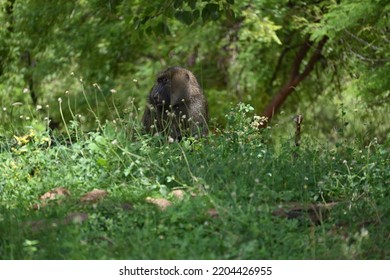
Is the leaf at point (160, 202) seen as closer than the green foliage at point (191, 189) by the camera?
No

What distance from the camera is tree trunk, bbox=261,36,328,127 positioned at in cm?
1995

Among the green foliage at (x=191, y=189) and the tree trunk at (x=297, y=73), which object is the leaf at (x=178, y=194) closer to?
the green foliage at (x=191, y=189)

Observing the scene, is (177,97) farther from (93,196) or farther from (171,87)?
(93,196)

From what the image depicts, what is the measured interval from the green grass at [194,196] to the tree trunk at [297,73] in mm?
11473

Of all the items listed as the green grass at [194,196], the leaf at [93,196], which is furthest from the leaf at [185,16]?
the leaf at [93,196]

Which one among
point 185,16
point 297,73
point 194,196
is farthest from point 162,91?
point 297,73

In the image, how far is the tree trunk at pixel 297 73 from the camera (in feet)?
65.5

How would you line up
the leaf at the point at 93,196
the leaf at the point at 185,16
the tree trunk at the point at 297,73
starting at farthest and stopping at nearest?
the tree trunk at the point at 297,73 → the leaf at the point at 185,16 → the leaf at the point at 93,196

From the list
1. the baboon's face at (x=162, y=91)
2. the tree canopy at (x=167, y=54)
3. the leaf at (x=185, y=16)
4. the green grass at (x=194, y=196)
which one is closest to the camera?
the green grass at (x=194, y=196)

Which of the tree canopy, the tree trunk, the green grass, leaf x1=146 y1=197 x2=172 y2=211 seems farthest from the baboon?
the tree trunk

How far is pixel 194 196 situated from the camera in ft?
21.7

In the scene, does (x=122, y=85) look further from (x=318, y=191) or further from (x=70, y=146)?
(x=318, y=191)

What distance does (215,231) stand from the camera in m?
6.02

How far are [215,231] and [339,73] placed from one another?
621 inches
